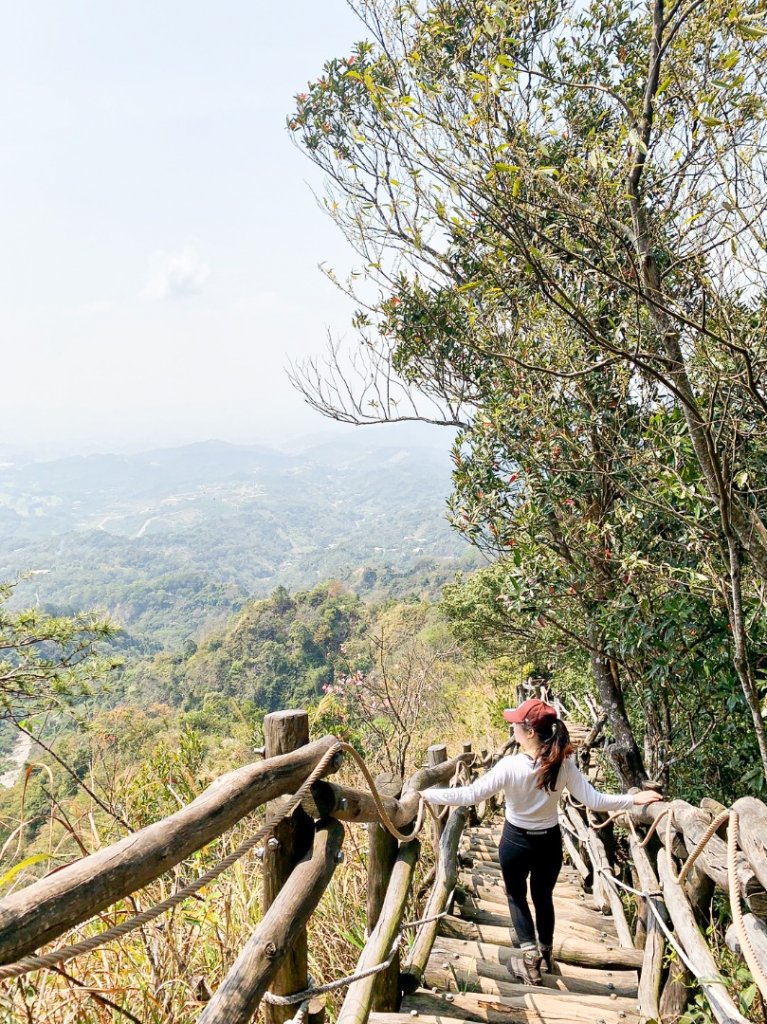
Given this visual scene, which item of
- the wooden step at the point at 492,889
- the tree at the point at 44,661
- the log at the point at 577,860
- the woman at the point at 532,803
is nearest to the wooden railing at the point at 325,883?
the woman at the point at 532,803

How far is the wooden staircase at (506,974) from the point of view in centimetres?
228

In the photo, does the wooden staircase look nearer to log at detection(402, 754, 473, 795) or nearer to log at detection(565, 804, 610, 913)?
log at detection(565, 804, 610, 913)

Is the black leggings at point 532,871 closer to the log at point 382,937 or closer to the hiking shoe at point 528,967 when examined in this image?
the hiking shoe at point 528,967

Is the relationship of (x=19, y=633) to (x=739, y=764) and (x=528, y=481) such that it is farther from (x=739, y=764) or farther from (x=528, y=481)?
(x=739, y=764)

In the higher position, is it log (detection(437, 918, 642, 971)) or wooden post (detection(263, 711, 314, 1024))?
wooden post (detection(263, 711, 314, 1024))

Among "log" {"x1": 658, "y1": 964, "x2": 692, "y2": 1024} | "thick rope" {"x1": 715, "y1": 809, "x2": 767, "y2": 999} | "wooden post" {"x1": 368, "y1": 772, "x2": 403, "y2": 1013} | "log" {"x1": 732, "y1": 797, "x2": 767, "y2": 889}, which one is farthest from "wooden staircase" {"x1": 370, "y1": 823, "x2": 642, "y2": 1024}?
"thick rope" {"x1": 715, "y1": 809, "x2": 767, "y2": 999}

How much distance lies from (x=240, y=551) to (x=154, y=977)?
196 m

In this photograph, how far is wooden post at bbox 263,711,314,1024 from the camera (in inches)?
60.6

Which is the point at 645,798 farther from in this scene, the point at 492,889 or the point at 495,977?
the point at 492,889

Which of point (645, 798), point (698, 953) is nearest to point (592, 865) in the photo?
point (645, 798)

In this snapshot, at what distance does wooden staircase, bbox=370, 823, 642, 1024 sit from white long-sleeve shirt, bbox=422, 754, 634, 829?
0.62 meters

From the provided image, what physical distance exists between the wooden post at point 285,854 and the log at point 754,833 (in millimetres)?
1384

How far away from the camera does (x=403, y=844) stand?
8.71 feet

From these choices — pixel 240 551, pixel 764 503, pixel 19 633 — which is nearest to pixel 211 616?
pixel 240 551
